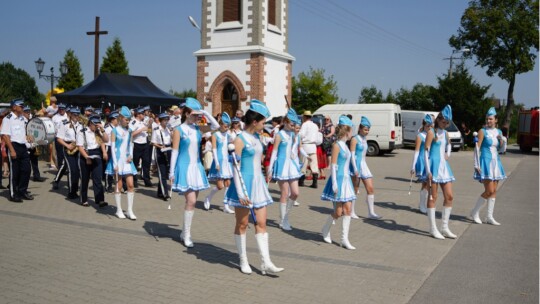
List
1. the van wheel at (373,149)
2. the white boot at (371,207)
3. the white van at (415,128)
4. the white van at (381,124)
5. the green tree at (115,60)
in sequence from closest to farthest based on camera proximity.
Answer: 1. the white boot at (371,207)
2. the white van at (381,124)
3. the van wheel at (373,149)
4. the white van at (415,128)
5. the green tree at (115,60)

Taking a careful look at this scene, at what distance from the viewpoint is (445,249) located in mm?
7480

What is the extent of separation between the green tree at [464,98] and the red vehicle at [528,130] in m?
2.83

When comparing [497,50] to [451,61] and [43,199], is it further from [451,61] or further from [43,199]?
[43,199]

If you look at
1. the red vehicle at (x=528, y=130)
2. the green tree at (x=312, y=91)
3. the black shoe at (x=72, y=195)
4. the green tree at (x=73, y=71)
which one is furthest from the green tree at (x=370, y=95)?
the black shoe at (x=72, y=195)

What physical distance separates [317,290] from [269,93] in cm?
2369

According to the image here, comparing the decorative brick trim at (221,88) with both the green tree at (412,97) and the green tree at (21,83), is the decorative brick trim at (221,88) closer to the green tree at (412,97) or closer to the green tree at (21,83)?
the green tree at (412,97)

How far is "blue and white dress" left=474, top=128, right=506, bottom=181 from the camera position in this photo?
921cm

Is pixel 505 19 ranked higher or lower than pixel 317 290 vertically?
higher

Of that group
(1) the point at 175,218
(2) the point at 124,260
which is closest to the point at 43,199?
(1) the point at 175,218

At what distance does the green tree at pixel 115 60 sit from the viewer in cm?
5250

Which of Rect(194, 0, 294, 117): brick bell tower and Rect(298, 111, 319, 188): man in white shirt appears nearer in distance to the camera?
Rect(298, 111, 319, 188): man in white shirt

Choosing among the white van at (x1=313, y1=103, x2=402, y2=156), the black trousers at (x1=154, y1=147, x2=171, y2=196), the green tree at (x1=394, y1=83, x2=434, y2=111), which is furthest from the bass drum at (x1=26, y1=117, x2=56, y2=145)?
the green tree at (x1=394, y1=83, x2=434, y2=111)

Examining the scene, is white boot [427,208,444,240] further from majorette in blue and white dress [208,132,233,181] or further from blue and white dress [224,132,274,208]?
majorette in blue and white dress [208,132,233,181]

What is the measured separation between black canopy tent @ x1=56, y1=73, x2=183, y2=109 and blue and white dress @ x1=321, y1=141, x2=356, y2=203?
13.5m
